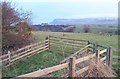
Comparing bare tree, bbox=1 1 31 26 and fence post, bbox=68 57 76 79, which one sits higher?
bare tree, bbox=1 1 31 26

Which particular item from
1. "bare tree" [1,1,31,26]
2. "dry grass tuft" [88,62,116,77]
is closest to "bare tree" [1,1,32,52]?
"bare tree" [1,1,31,26]

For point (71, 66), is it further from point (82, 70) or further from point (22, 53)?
point (22, 53)

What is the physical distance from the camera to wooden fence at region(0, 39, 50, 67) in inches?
482

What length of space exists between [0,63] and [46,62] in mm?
2270

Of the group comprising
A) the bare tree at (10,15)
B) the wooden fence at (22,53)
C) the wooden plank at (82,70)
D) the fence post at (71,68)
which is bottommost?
the wooden fence at (22,53)

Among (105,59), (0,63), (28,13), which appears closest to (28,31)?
(28,13)

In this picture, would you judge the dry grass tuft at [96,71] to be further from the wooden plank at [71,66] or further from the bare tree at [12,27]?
the bare tree at [12,27]

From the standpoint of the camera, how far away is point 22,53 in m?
13.8

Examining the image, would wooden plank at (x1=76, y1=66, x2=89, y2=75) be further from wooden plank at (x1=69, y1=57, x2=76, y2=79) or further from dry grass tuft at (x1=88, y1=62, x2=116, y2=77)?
wooden plank at (x1=69, y1=57, x2=76, y2=79)

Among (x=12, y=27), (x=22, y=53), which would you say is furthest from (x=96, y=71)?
(x=12, y=27)

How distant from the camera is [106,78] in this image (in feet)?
24.0

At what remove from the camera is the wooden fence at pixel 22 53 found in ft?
40.2

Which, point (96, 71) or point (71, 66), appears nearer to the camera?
point (71, 66)

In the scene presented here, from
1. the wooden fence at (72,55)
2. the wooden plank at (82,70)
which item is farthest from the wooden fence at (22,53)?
the wooden plank at (82,70)
